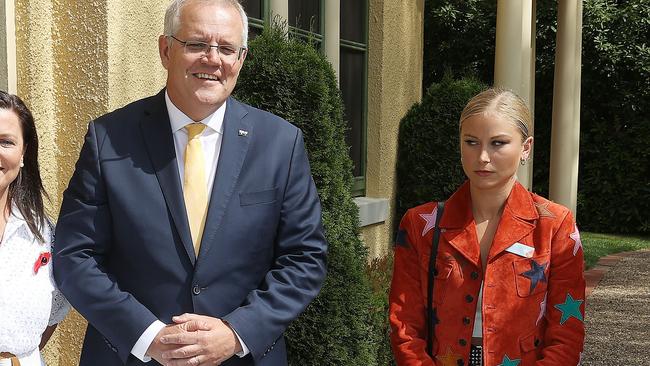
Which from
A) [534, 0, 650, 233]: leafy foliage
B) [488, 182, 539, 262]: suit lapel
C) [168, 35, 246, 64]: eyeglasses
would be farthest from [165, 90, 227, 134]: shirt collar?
[534, 0, 650, 233]: leafy foliage

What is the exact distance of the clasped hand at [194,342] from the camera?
2426mm

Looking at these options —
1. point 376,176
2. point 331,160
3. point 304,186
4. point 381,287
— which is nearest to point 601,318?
point 376,176

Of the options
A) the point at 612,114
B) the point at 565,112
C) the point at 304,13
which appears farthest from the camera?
the point at 612,114

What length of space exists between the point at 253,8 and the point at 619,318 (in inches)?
207

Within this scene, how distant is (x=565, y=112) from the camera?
12.9 m

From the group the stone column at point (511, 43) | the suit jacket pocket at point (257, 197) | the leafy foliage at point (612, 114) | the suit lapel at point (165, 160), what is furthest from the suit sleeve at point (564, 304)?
the leafy foliage at point (612, 114)

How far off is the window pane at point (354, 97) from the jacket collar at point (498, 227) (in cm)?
514

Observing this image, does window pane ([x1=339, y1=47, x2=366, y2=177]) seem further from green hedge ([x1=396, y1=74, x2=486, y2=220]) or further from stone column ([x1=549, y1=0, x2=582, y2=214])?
stone column ([x1=549, y1=0, x2=582, y2=214])

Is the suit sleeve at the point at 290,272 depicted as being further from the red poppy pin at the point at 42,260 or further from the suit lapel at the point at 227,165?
the red poppy pin at the point at 42,260

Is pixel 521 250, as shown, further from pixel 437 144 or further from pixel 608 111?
pixel 608 111

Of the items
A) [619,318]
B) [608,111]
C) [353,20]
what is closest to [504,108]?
[353,20]

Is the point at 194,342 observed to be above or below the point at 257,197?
below

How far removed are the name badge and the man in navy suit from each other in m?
0.64

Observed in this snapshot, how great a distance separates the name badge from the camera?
2.80 metres
